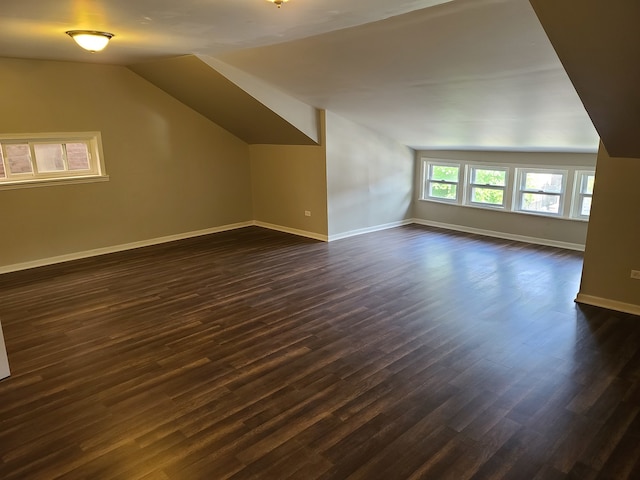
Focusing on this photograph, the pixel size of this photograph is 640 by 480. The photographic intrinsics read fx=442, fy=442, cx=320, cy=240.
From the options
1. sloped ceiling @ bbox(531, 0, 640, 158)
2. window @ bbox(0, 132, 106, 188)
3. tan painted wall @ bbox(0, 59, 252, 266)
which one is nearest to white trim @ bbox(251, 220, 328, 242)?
tan painted wall @ bbox(0, 59, 252, 266)

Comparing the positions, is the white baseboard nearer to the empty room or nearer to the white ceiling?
the empty room

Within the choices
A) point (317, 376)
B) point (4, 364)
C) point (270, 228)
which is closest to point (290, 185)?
point (270, 228)

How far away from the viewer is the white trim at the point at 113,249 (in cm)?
570

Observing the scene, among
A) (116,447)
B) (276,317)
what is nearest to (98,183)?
(276,317)

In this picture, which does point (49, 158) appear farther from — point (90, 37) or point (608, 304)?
point (608, 304)

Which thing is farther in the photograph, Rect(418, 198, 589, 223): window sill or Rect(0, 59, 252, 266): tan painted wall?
Rect(418, 198, 589, 223): window sill

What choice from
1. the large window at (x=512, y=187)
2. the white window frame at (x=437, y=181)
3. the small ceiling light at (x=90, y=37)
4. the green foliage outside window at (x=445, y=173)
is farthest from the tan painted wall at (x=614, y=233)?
the small ceiling light at (x=90, y=37)

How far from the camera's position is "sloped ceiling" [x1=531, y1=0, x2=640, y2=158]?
2.22 metres

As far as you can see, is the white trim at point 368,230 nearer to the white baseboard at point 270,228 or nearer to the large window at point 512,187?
the white baseboard at point 270,228

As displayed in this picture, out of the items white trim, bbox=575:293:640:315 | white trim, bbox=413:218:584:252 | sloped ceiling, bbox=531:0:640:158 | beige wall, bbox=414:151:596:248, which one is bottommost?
white trim, bbox=575:293:640:315

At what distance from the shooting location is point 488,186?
23.8 ft

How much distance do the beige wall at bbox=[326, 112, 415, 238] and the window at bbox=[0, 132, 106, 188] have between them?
3358 mm

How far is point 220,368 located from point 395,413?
1.33 m

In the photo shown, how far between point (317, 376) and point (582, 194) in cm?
511
